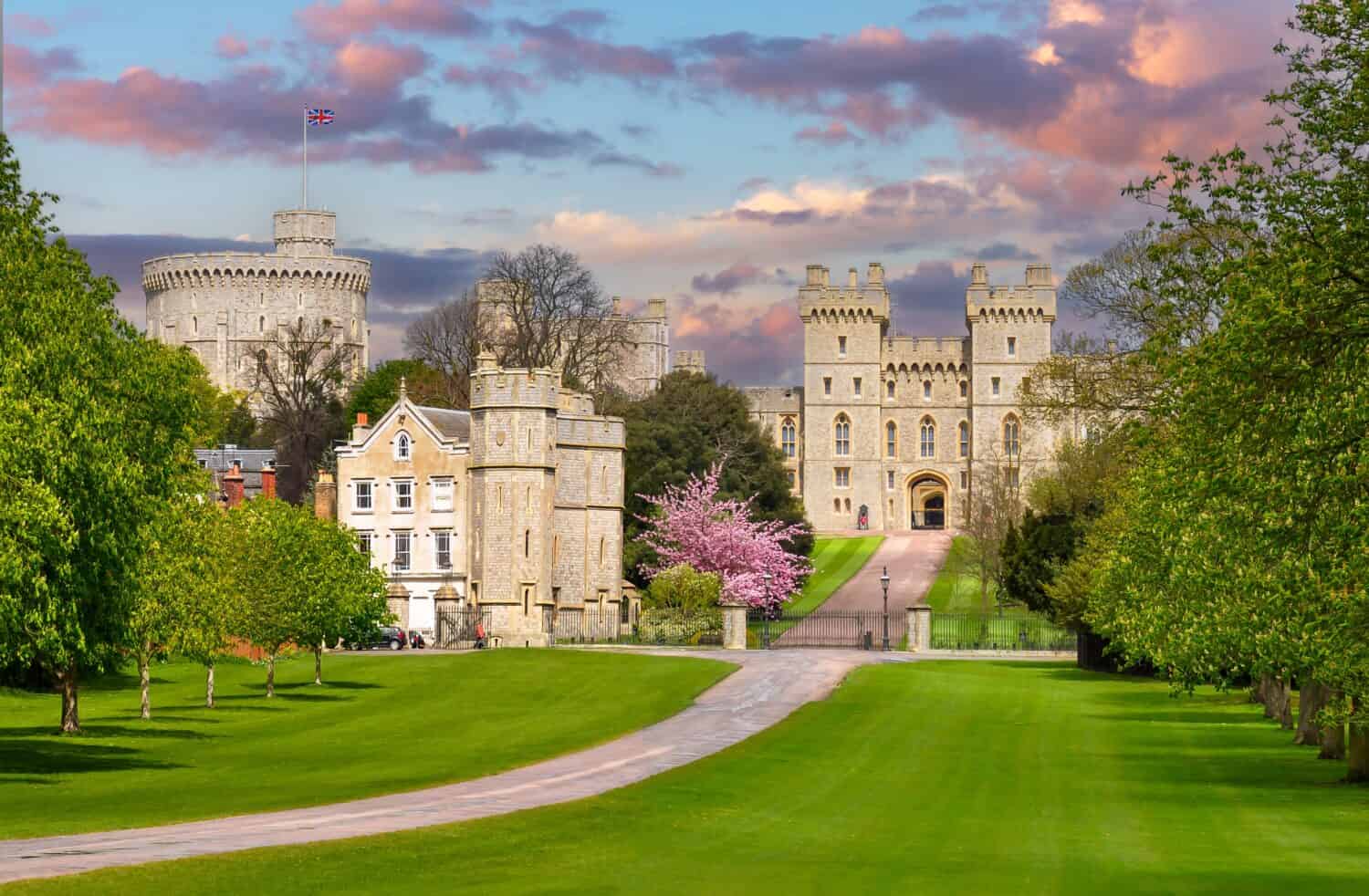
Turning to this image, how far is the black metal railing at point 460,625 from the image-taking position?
72125 millimetres

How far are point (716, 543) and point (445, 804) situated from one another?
5985cm

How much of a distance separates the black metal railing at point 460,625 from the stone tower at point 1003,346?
72.7 meters

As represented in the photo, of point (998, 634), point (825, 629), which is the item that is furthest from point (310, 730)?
point (825, 629)

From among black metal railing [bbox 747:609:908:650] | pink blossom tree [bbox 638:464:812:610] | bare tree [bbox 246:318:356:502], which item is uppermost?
bare tree [bbox 246:318:356:502]

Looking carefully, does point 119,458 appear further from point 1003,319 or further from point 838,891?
point 1003,319

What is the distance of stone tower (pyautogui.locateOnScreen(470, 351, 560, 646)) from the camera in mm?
72750

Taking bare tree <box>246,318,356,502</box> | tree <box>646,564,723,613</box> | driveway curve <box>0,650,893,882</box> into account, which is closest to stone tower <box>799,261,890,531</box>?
bare tree <box>246,318,356,502</box>

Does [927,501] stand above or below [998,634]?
above

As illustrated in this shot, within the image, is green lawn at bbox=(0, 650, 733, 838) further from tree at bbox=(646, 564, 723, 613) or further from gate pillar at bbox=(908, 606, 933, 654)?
tree at bbox=(646, 564, 723, 613)

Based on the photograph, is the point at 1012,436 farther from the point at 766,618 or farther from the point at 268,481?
the point at 268,481

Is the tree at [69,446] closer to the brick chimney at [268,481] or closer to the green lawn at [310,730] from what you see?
the green lawn at [310,730]

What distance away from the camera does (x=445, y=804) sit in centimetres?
2475

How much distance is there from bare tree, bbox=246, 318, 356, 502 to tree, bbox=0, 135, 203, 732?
6600 cm

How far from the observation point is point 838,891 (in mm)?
17641
